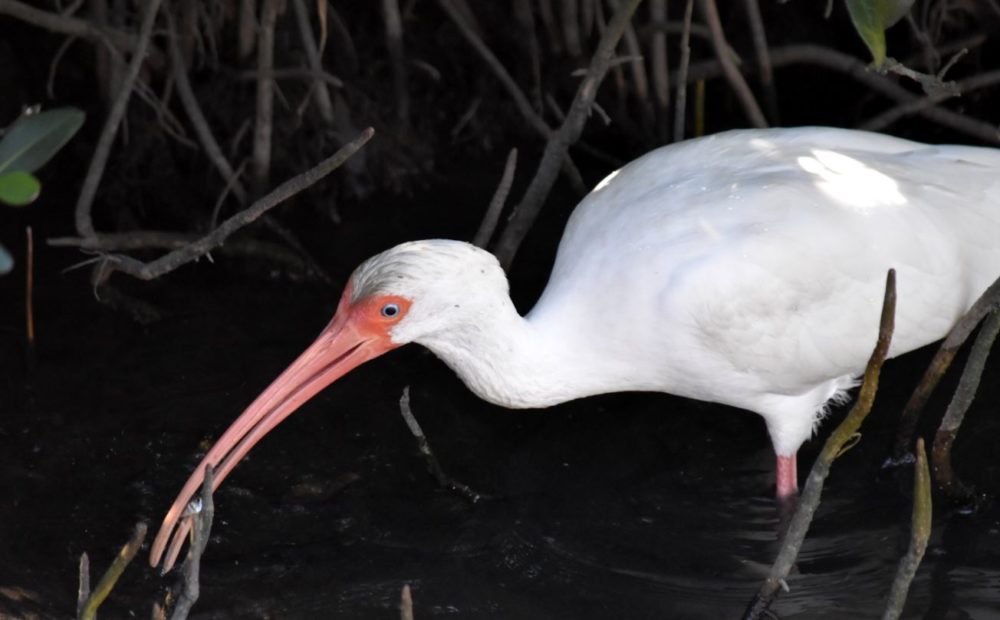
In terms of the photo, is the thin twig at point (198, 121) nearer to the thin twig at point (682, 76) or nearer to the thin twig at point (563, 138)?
the thin twig at point (563, 138)

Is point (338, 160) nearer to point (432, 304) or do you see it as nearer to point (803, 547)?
point (432, 304)

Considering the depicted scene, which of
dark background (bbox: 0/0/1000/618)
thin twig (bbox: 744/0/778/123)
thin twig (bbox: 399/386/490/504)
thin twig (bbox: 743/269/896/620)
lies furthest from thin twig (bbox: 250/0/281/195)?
thin twig (bbox: 743/269/896/620)

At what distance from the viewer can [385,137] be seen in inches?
296

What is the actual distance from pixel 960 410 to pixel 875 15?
173 centimetres

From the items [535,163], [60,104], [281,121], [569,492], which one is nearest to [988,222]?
[569,492]

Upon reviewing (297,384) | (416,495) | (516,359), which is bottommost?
(416,495)

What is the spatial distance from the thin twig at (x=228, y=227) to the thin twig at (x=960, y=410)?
2107 mm

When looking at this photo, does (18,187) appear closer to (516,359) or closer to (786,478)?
(516,359)

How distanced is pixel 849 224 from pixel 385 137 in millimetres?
3173

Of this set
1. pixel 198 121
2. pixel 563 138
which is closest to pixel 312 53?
pixel 198 121

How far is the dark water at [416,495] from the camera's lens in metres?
5.11

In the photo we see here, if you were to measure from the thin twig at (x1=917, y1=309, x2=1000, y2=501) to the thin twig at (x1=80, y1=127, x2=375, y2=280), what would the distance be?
211 cm

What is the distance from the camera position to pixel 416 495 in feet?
18.5

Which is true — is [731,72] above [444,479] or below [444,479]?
above
